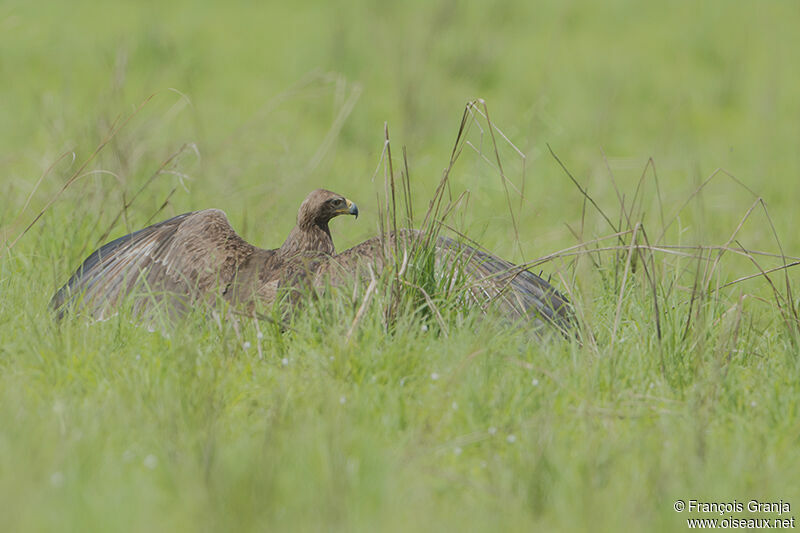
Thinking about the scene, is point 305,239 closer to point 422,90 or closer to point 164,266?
point 164,266

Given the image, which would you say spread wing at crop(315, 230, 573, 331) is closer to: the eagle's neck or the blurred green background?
the eagle's neck

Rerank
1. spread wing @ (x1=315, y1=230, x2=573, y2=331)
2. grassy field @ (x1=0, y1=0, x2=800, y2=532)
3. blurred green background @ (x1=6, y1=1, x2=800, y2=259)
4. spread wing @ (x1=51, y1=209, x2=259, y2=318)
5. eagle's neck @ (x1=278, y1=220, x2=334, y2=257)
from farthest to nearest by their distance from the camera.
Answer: blurred green background @ (x1=6, y1=1, x2=800, y2=259) < eagle's neck @ (x1=278, y1=220, x2=334, y2=257) < spread wing @ (x1=51, y1=209, x2=259, y2=318) < spread wing @ (x1=315, y1=230, x2=573, y2=331) < grassy field @ (x1=0, y1=0, x2=800, y2=532)

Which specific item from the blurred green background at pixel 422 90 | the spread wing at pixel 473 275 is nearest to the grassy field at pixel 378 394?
the spread wing at pixel 473 275

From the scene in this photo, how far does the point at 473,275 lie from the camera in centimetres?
402

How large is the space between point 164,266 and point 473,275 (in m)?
1.39

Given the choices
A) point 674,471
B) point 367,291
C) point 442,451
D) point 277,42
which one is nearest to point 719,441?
point 674,471

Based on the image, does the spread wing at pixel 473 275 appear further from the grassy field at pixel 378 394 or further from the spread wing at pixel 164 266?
the spread wing at pixel 164 266

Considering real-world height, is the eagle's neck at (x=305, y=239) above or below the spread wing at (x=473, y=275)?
above

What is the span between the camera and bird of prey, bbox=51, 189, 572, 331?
3.81m

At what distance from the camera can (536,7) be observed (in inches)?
453

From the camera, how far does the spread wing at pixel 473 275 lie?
3.74 meters

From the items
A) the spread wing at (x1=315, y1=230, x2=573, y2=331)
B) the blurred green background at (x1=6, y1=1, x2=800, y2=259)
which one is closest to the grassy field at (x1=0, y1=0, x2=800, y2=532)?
the spread wing at (x1=315, y1=230, x2=573, y2=331)

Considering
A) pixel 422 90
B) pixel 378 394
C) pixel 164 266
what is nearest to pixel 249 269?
pixel 164 266

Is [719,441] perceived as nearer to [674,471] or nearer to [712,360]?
[674,471]
